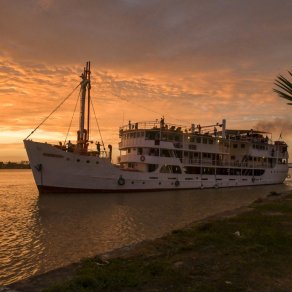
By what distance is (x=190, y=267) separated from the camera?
8086mm

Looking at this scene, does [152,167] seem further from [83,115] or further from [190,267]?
[190,267]

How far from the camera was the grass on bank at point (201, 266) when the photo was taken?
677cm

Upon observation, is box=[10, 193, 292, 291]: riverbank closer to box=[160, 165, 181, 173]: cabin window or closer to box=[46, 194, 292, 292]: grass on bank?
box=[46, 194, 292, 292]: grass on bank

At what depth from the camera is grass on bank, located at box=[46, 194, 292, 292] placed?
6.77 m

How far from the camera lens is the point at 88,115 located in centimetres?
4131

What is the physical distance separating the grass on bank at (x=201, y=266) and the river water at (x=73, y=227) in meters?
4.08

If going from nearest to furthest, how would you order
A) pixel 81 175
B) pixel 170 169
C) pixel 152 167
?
pixel 81 175 < pixel 152 167 < pixel 170 169

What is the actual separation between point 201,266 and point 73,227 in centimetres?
1237

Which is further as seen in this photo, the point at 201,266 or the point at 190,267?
the point at 201,266

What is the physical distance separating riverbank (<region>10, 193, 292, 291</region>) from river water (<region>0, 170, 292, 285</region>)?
154 inches

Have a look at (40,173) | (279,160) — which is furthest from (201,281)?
(279,160)

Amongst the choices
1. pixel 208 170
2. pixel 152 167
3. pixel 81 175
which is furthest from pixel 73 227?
pixel 208 170

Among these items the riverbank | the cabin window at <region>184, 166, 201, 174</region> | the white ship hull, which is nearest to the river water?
the white ship hull

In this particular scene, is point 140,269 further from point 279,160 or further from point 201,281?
point 279,160
